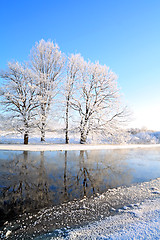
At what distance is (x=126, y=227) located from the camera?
2797 millimetres

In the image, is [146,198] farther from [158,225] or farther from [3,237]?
[3,237]

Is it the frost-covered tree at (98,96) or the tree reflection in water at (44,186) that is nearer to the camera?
the tree reflection in water at (44,186)

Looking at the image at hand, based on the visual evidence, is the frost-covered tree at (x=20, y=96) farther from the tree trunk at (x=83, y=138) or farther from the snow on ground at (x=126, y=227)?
the snow on ground at (x=126, y=227)

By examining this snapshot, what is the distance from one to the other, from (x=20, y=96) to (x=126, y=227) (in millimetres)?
16035

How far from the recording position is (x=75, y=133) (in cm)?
1917

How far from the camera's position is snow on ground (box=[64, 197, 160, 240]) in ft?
8.25

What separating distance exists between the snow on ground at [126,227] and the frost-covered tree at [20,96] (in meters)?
14.4

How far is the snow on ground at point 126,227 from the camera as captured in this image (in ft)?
8.25

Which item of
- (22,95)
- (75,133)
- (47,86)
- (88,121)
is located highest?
(47,86)

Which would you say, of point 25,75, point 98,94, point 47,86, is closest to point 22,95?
point 25,75

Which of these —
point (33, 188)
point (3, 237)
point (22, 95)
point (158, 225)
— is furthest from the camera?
point (22, 95)

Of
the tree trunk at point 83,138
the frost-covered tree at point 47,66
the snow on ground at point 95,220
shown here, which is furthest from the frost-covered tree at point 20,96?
the snow on ground at point 95,220

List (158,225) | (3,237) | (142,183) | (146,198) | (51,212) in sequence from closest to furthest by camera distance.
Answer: (3,237)
(158,225)
(51,212)
(146,198)
(142,183)

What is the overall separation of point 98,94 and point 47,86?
695 cm
